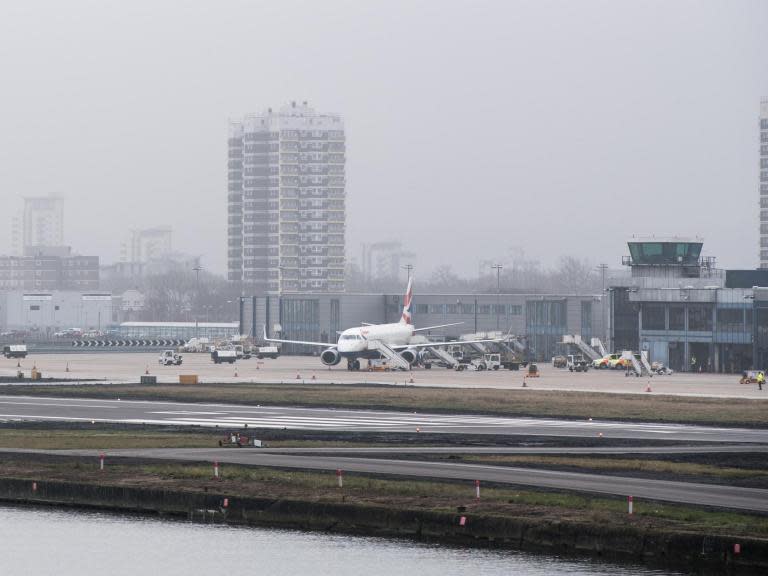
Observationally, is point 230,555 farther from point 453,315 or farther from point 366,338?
point 453,315

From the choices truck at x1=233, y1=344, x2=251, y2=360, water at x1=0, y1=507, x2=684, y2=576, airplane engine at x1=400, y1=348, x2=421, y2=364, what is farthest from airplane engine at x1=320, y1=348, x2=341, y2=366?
water at x1=0, y1=507, x2=684, y2=576

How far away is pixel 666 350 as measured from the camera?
137 meters

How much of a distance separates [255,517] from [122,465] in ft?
30.5

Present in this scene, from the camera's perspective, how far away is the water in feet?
104

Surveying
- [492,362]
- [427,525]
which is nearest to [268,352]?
[492,362]

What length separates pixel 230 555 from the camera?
110 ft

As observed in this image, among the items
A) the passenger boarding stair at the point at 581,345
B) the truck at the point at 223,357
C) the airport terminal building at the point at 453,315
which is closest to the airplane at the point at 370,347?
the passenger boarding stair at the point at 581,345

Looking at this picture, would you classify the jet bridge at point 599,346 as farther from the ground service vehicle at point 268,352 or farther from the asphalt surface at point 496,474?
the asphalt surface at point 496,474

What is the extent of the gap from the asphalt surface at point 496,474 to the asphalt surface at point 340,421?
1278 cm

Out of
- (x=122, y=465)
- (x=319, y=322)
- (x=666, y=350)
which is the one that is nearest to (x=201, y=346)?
(x=319, y=322)

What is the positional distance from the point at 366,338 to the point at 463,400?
46604 millimetres

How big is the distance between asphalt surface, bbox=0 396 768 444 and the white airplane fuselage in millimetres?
47600

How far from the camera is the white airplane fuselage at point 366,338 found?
413ft

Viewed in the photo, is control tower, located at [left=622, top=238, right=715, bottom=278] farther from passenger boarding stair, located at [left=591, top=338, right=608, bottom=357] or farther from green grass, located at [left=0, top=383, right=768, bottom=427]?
green grass, located at [left=0, top=383, right=768, bottom=427]
